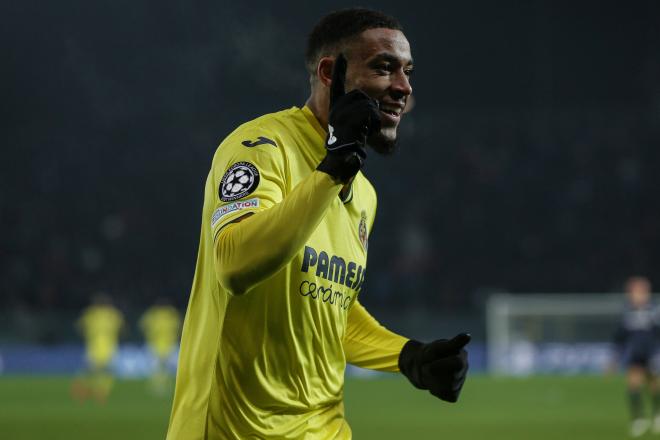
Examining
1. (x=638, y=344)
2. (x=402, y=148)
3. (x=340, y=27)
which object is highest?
(x=402, y=148)

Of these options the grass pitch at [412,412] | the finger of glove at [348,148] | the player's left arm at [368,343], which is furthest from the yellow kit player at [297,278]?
the grass pitch at [412,412]

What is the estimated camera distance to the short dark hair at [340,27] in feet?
10.1

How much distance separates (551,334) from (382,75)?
85.7 ft

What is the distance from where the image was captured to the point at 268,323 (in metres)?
3.01

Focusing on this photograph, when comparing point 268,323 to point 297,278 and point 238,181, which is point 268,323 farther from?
point 238,181

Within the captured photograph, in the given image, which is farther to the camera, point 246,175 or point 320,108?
point 320,108

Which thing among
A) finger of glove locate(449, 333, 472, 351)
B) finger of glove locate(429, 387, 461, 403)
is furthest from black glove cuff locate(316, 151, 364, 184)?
finger of glove locate(429, 387, 461, 403)

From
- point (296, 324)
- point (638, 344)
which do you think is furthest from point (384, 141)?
point (638, 344)

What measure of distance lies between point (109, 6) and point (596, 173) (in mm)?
15315

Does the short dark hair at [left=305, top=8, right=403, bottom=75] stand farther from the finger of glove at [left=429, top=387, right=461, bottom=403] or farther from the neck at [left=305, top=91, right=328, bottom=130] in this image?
the finger of glove at [left=429, top=387, right=461, bottom=403]

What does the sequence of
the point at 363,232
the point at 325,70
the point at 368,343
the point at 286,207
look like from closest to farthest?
the point at 286,207 → the point at 325,70 → the point at 363,232 → the point at 368,343

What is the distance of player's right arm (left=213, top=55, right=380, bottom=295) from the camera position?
2527 millimetres

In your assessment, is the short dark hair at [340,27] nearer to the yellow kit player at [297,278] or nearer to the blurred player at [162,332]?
the yellow kit player at [297,278]

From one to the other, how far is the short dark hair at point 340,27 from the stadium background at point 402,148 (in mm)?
26125
